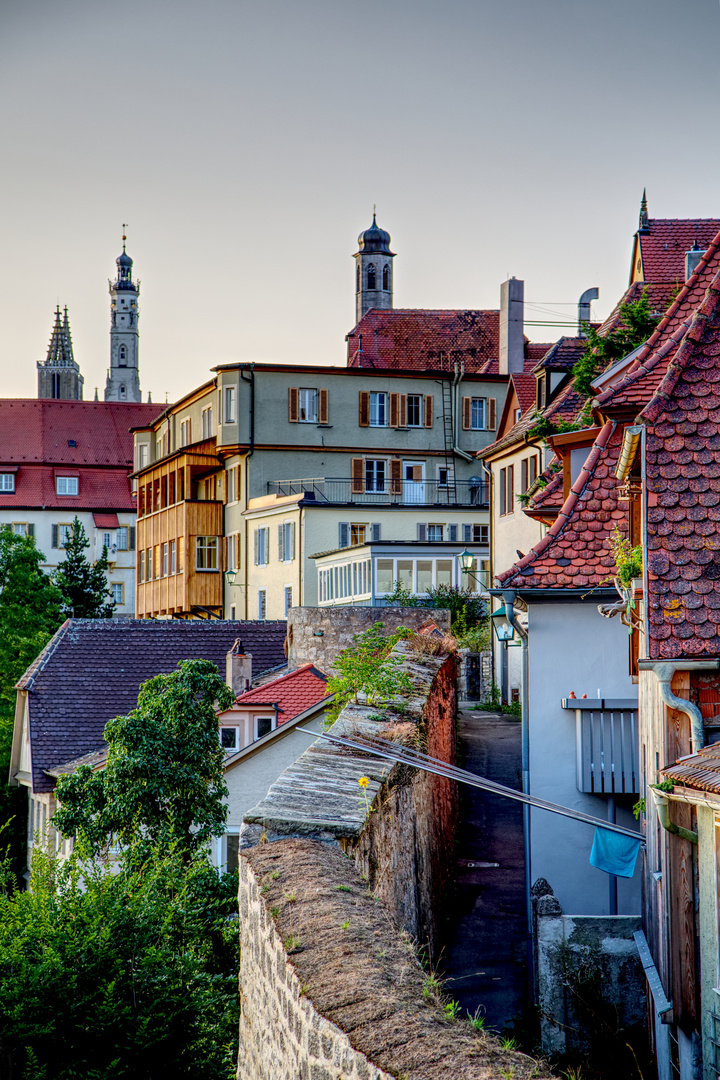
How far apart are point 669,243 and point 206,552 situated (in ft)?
116

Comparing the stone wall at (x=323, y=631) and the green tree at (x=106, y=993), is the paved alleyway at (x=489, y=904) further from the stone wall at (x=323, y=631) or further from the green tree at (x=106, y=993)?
the stone wall at (x=323, y=631)

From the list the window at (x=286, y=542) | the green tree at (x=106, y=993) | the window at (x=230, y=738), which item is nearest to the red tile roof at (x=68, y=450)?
the window at (x=286, y=542)

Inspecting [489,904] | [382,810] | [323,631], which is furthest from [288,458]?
[382,810]

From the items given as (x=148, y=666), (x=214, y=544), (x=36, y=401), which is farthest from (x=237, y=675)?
(x=36, y=401)

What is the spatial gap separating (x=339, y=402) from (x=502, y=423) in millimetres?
17332

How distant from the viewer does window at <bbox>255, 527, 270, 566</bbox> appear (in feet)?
166

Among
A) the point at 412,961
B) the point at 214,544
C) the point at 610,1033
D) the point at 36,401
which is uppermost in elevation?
the point at 36,401

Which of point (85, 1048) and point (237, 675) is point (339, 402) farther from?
point (85, 1048)

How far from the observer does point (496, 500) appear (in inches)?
1497

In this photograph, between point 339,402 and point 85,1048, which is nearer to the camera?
point 85,1048

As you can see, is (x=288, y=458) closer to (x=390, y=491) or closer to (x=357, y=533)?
(x=390, y=491)

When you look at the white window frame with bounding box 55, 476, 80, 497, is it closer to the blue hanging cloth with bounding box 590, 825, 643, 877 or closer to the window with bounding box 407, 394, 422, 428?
the window with bounding box 407, 394, 422, 428

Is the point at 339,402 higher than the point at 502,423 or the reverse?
higher

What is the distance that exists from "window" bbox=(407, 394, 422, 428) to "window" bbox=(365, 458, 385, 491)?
2.18m
